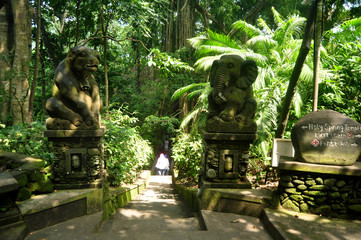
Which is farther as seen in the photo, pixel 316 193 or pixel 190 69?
pixel 190 69

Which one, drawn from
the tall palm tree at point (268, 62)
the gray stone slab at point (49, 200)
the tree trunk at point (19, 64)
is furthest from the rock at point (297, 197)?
the tree trunk at point (19, 64)

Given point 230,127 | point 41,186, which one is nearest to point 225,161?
point 230,127

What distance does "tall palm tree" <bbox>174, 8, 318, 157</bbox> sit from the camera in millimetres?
6410

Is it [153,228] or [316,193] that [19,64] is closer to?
[153,228]

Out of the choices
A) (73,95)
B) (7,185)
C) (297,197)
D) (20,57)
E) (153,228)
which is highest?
(20,57)

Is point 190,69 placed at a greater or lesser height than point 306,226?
greater

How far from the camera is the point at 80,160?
3621 mm

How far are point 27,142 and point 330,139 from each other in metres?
5.09

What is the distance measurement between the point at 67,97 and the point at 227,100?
8.01 feet

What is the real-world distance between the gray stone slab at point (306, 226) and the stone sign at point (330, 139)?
74 centimetres

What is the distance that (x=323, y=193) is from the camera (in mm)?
3141

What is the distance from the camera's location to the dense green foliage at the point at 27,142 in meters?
4.21

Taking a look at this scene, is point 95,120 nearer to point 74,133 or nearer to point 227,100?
point 74,133

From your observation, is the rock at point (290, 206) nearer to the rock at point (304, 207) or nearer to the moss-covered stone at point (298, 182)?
the rock at point (304, 207)
